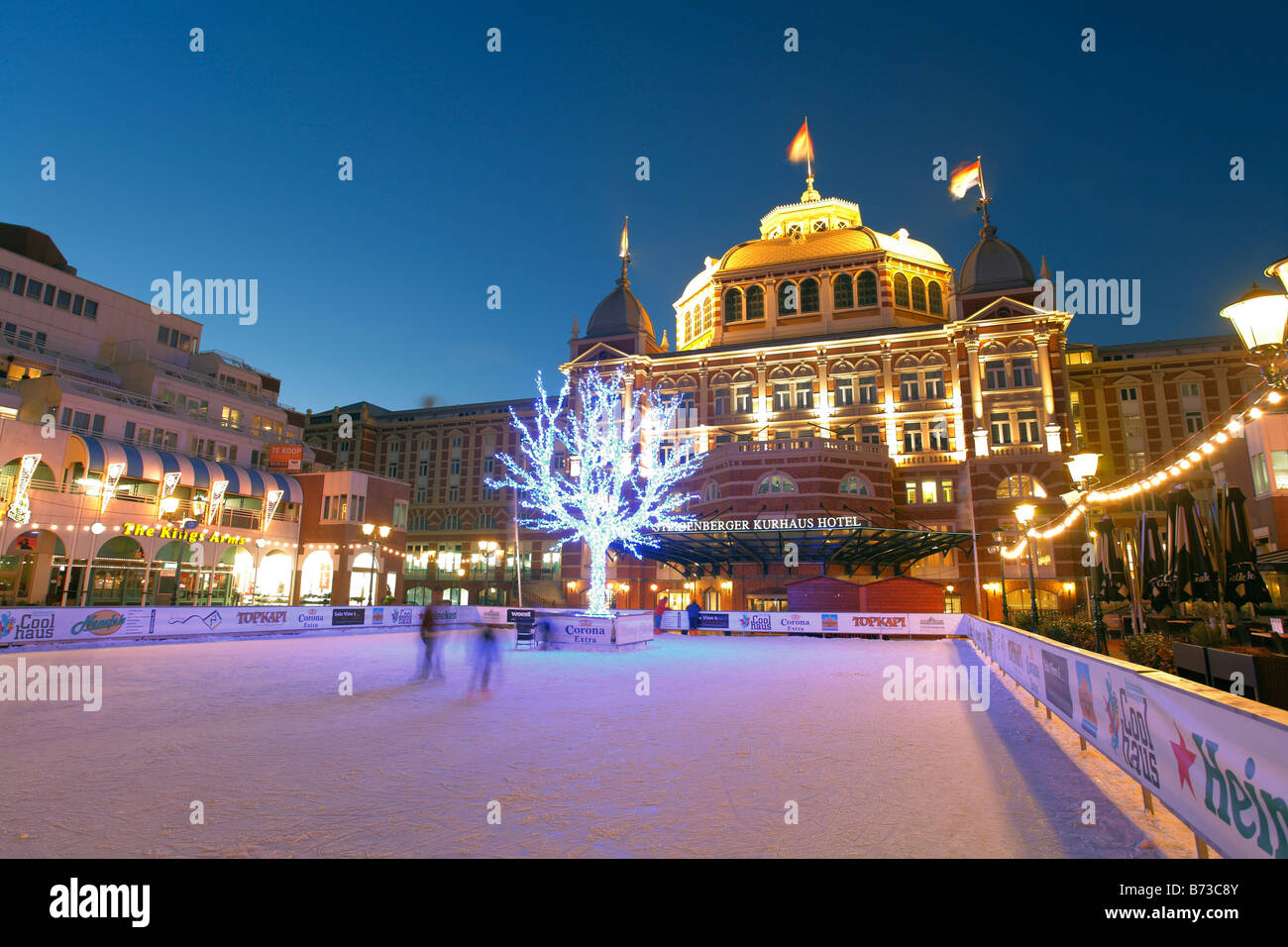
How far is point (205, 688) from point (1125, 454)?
62.5 m

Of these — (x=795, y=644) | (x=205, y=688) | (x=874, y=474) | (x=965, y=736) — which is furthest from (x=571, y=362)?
(x=965, y=736)

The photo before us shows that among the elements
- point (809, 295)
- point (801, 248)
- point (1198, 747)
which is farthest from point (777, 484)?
point (1198, 747)

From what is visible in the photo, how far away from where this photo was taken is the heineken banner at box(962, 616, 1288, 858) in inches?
153

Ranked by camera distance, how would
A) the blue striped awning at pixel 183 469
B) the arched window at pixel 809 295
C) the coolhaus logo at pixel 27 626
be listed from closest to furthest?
the coolhaus logo at pixel 27 626
the blue striped awning at pixel 183 469
the arched window at pixel 809 295

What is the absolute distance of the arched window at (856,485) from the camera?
44844 mm

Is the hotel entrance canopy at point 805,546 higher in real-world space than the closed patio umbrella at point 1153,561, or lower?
higher

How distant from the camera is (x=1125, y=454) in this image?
54156mm

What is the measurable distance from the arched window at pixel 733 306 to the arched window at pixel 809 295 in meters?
5.38

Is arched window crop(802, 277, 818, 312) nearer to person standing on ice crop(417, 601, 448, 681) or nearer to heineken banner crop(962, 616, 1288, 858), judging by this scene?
person standing on ice crop(417, 601, 448, 681)

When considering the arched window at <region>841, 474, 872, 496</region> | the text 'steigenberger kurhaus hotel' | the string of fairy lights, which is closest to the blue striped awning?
the text 'steigenberger kurhaus hotel'
